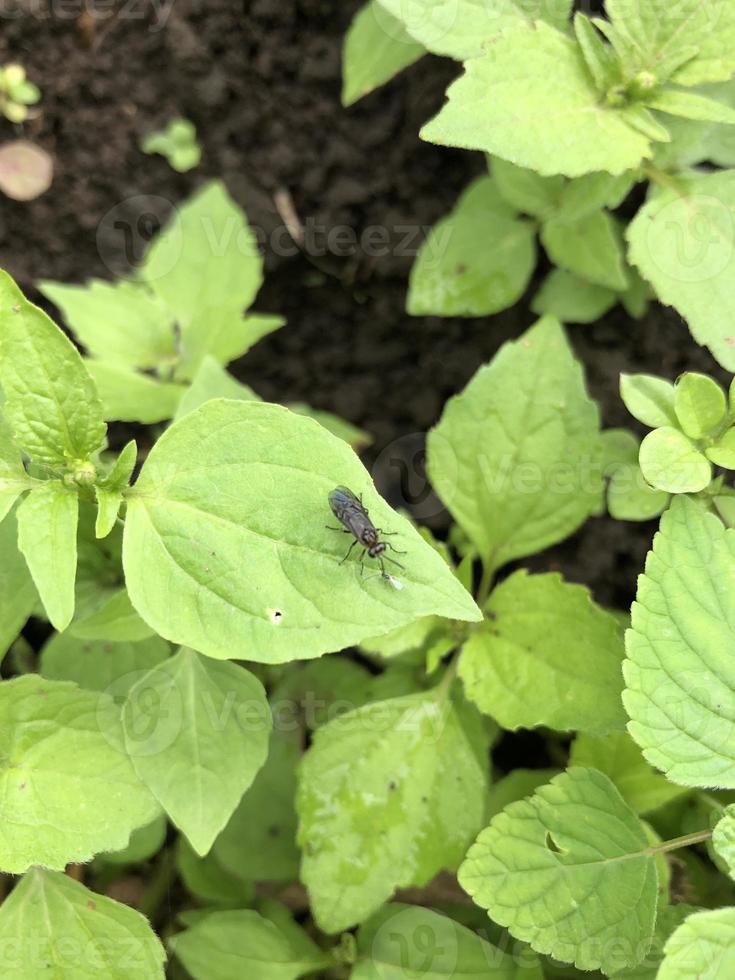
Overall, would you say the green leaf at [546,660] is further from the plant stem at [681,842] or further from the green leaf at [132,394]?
the green leaf at [132,394]

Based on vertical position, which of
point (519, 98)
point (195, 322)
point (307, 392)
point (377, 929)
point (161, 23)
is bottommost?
point (377, 929)

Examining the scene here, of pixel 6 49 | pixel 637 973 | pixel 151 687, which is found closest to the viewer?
pixel 637 973

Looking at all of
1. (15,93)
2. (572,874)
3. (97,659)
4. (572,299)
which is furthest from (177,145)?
(572,874)

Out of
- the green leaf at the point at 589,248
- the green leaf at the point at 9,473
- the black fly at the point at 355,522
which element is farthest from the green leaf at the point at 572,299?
the green leaf at the point at 9,473

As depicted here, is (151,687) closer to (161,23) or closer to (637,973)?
(637,973)

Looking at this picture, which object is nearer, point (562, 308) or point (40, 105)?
point (562, 308)

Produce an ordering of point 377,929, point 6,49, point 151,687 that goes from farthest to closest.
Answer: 1. point 6,49
2. point 377,929
3. point 151,687

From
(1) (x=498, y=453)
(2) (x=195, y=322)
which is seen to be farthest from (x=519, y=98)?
(2) (x=195, y=322)
